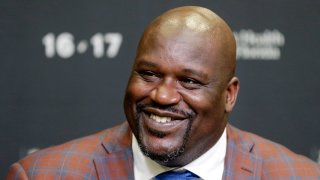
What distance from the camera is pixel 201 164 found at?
1657mm

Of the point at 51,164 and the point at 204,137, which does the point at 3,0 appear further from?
the point at 204,137

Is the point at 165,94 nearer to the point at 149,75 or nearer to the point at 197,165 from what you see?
the point at 149,75

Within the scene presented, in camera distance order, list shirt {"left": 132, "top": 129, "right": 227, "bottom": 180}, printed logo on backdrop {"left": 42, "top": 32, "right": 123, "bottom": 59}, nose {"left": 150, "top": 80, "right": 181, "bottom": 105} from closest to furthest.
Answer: nose {"left": 150, "top": 80, "right": 181, "bottom": 105} → shirt {"left": 132, "top": 129, "right": 227, "bottom": 180} → printed logo on backdrop {"left": 42, "top": 32, "right": 123, "bottom": 59}

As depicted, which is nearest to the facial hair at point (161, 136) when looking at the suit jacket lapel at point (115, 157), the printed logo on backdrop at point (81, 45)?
the suit jacket lapel at point (115, 157)

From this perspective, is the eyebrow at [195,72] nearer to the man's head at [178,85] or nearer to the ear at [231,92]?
the man's head at [178,85]

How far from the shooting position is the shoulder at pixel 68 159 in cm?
167

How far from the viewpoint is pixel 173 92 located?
152cm

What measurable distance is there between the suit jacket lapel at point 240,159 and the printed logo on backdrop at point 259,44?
40 cm

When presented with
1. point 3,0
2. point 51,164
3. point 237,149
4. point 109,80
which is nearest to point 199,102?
point 237,149

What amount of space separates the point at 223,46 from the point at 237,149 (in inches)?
10.9

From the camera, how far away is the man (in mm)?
1539

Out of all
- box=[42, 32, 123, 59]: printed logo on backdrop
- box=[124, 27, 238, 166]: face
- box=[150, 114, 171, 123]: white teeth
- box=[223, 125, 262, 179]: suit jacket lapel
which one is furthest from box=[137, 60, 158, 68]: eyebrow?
box=[42, 32, 123, 59]: printed logo on backdrop

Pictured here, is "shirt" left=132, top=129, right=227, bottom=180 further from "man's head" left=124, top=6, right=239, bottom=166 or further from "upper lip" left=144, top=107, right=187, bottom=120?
"upper lip" left=144, top=107, right=187, bottom=120

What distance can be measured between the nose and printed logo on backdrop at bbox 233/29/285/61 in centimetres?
64
